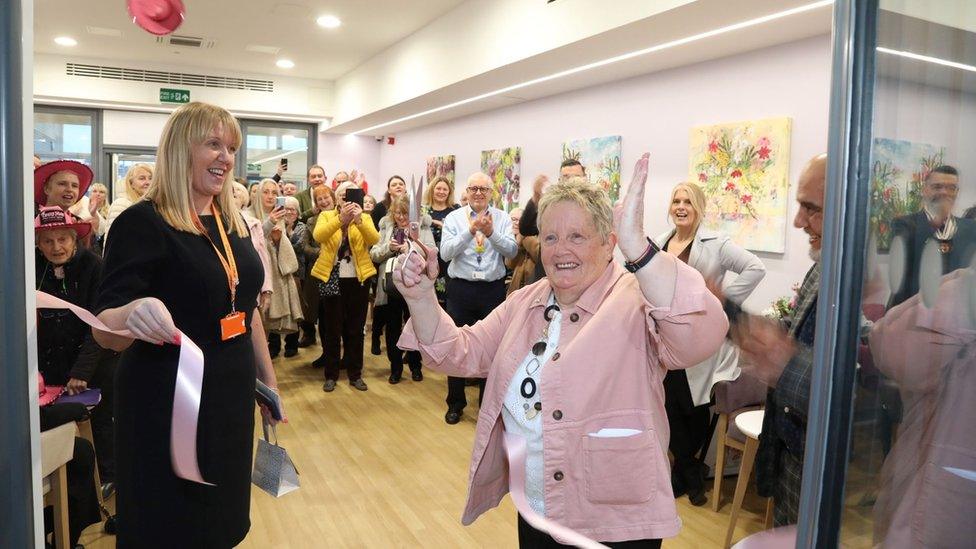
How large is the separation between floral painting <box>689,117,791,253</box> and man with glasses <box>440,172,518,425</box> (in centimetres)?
143

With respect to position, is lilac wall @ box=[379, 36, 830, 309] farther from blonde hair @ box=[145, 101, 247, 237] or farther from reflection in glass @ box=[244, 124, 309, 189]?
reflection in glass @ box=[244, 124, 309, 189]

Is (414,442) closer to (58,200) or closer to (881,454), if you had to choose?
(58,200)

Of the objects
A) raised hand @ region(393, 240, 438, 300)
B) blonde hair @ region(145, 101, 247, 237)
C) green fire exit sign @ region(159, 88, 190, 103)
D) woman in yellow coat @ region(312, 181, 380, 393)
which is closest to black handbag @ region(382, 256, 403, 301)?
woman in yellow coat @ region(312, 181, 380, 393)

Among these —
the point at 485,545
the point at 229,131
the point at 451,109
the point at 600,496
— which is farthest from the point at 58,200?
the point at 451,109

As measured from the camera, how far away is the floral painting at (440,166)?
30.3 feet

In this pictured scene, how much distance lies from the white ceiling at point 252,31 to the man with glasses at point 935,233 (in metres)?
6.62

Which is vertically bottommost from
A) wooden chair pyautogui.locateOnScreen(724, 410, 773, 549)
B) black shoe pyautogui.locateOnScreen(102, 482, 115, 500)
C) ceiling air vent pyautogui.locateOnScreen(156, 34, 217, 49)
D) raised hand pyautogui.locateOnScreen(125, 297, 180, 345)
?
black shoe pyautogui.locateOnScreen(102, 482, 115, 500)

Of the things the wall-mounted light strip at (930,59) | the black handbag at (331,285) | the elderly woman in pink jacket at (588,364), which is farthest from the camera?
the black handbag at (331,285)

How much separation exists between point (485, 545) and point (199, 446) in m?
1.65

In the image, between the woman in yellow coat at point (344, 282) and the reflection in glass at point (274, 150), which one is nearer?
the woman in yellow coat at point (344, 282)

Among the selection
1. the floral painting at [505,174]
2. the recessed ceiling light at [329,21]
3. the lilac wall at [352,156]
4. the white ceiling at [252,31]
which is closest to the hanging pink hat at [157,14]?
the white ceiling at [252,31]

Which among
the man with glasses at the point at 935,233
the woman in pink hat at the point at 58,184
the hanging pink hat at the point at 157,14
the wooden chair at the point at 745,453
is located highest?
the hanging pink hat at the point at 157,14

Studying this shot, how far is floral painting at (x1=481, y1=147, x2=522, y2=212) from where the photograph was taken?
7664 mm

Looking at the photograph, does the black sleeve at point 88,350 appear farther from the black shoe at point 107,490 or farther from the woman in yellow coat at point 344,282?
the woman in yellow coat at point 344,282
